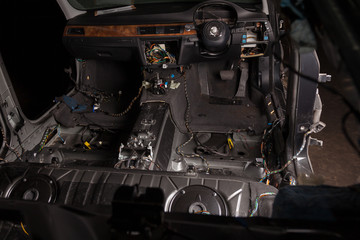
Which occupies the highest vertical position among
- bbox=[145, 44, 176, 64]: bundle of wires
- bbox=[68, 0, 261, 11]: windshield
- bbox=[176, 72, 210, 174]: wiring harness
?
bbox=[68, 0, 261, 11]: windshield

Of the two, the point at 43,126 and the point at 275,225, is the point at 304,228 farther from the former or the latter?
the point at 43,126

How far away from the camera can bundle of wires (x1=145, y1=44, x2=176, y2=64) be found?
122 inches

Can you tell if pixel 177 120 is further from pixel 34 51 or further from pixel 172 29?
pixel 34 51

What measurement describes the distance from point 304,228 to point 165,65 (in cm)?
259

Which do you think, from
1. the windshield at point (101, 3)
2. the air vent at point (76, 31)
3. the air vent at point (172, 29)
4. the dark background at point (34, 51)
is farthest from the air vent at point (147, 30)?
the dark background at point (34, 51)

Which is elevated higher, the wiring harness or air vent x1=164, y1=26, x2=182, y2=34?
air vent x1=164, y1=26, x2=182, y2=34

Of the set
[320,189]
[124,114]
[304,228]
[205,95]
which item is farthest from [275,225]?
[205,95]

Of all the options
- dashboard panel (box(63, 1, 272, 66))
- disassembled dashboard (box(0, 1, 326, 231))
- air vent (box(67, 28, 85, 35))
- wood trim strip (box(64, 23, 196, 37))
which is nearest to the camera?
disassembled dashboard (box(0, 1, 326, 231))

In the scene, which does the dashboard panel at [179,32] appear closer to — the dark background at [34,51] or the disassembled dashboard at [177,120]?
the disassembled dashboard at [177,120]

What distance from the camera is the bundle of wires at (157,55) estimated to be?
3088 mm

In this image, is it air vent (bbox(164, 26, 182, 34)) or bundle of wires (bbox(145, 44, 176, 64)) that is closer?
air vent (bbox(164, 26, 182, 34))

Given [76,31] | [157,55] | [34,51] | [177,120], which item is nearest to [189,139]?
[177,120]

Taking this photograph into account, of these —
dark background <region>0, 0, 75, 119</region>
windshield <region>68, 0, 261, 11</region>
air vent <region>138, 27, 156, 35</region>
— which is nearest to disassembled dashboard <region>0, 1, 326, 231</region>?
air vent <region>138, 27, 156, 35</region>

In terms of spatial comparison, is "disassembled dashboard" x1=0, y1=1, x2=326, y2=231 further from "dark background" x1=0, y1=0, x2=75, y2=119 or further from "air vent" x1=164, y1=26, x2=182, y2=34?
"dark background" x1=0, y1=0, x2=75, y2=119
